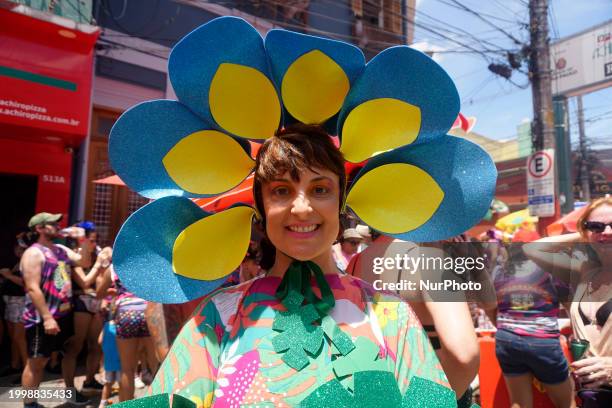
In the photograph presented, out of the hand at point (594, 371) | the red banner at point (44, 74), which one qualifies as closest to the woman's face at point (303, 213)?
the hand at point (594, 371)

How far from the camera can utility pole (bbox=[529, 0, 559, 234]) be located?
7.63m

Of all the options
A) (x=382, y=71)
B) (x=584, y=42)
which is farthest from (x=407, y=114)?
(x=584, y=42)

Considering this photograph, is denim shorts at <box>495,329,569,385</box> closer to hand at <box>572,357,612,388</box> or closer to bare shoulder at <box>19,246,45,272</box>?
hand at <box>572,357,612,388</box>

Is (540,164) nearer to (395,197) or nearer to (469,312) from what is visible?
(469,312)

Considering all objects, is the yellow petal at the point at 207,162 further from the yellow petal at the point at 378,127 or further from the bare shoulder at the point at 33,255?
the bare shoulder at the point at 33,255

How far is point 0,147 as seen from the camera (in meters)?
5.92

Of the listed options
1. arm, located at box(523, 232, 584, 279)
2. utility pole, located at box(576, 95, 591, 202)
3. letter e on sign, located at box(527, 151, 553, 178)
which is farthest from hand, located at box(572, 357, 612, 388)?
utility pole, located at box(576, 95, 591, 202)

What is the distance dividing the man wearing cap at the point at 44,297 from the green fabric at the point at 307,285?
132 inches

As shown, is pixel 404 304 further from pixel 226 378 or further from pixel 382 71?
pixel 382 71

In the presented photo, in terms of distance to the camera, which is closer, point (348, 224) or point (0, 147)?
point (348, 224)

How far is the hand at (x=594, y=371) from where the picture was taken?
1921 millimetres

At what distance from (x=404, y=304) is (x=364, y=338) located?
0.55 ft

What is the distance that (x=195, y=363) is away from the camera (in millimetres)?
1100

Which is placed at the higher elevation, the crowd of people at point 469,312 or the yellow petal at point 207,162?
the yellow petal at point 207,162
